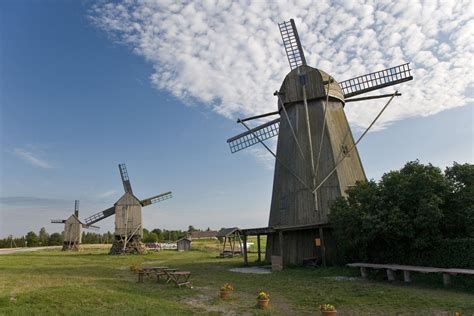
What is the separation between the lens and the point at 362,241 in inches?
577

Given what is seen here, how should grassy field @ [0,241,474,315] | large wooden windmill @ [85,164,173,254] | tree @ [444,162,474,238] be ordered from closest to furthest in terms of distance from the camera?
grassy field @ [0,241,474,315] < tree @ [444,162,474,238] < large wooden windmill @ [85,164,173,254]

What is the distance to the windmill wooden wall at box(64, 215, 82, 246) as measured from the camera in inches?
2121

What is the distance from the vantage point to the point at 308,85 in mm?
20531

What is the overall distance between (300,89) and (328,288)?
11651 mm

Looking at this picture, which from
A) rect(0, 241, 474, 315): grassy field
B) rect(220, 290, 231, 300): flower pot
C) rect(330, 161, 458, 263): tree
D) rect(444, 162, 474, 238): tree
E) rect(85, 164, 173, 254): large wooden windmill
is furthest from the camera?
rect(85, 164, 173, 254): large wooden windmill

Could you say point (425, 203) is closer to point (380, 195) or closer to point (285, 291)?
point (380, 195)

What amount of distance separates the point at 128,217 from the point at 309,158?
2866 centimetres

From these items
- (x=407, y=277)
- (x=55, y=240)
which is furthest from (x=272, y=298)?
(x=55, y=240)

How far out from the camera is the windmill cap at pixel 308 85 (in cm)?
2031

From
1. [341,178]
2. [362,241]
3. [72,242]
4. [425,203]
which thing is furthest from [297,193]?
[72,242]

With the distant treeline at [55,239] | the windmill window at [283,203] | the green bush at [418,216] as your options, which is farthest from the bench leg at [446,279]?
the distant treeline at [55,239]

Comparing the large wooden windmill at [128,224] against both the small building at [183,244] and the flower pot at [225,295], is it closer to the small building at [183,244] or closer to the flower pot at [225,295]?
the small building at [183,244]

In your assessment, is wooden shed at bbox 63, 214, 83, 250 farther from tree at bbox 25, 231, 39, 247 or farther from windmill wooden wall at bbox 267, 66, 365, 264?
windmill wooden wall at bbox 267, 66, 365, 264

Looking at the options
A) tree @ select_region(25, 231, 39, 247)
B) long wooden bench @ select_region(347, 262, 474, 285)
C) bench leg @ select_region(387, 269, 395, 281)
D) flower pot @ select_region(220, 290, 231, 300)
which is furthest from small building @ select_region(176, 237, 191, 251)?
tree @ select_region(25, 231, 39, 247)
